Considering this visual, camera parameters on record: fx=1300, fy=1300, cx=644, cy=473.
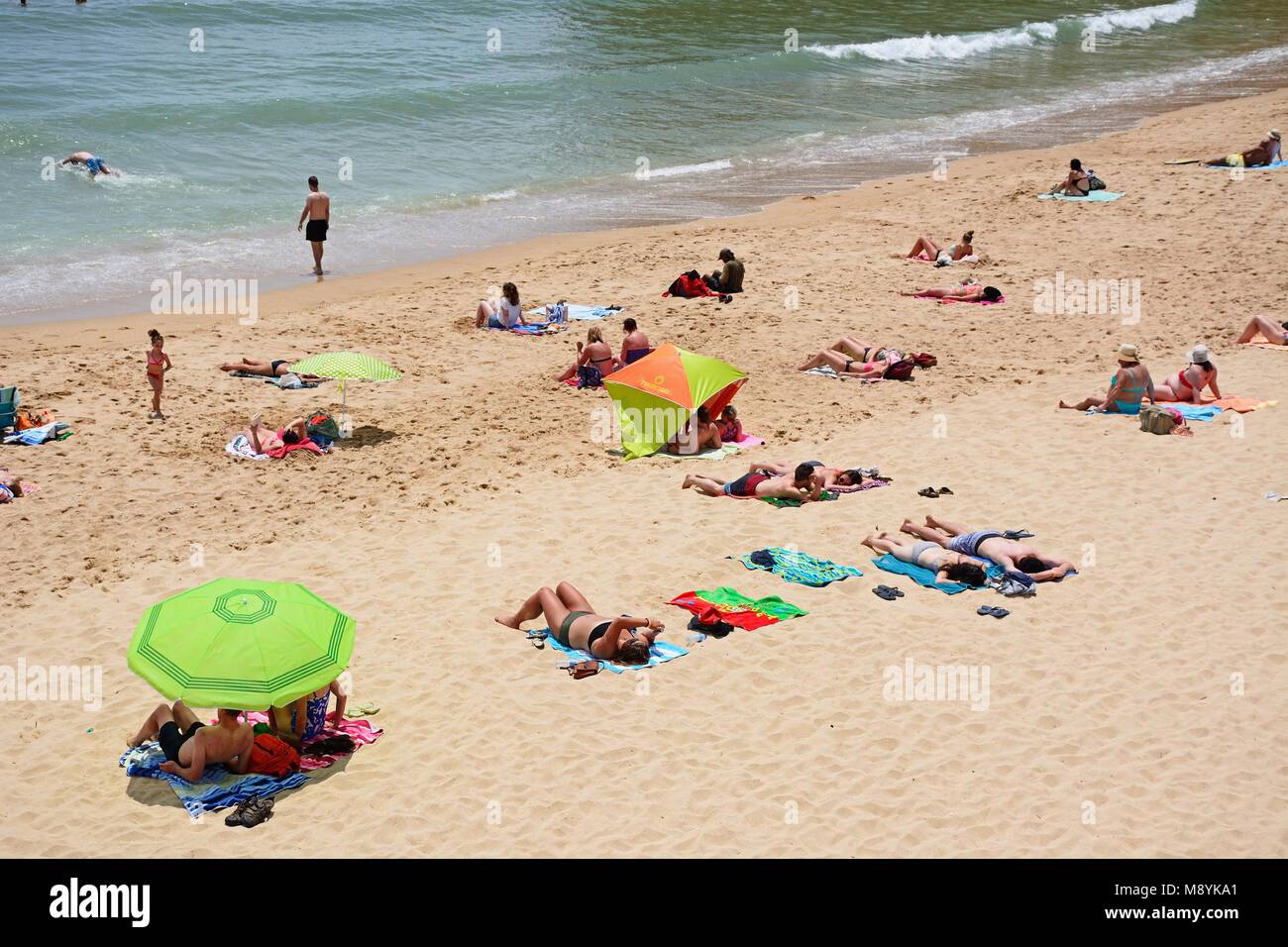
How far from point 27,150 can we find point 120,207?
13.6 feet

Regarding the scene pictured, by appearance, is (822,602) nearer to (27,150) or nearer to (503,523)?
(503,523)

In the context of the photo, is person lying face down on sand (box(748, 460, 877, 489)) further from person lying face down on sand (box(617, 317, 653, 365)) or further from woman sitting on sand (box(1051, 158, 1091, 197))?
woman sitting on sand (box(1051, 158, 1091, 197))

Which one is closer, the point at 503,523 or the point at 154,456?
the point at 503,523

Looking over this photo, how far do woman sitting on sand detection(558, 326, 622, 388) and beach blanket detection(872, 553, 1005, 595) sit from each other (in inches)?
190

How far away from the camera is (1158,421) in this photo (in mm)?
12562

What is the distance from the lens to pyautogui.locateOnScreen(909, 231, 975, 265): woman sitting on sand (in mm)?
18156

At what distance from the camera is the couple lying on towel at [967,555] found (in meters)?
9.81

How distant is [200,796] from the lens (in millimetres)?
7312

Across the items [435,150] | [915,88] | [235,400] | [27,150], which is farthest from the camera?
[915,88]

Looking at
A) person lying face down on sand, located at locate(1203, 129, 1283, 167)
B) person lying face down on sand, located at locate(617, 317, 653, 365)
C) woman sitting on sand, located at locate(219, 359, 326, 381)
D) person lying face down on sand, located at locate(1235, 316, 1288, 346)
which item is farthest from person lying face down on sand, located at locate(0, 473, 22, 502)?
person lying face down on sand, located at locate(1203, 129, 1283, 167)

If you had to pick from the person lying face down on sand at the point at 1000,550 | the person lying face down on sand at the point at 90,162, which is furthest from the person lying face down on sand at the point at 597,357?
the person lying face down on sand at the point at 90,162

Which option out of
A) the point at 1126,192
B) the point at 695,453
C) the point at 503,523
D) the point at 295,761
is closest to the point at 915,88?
the point at 1126,192

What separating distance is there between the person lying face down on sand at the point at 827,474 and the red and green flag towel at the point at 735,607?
215 cm

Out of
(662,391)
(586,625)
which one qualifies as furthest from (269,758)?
(662,391)
